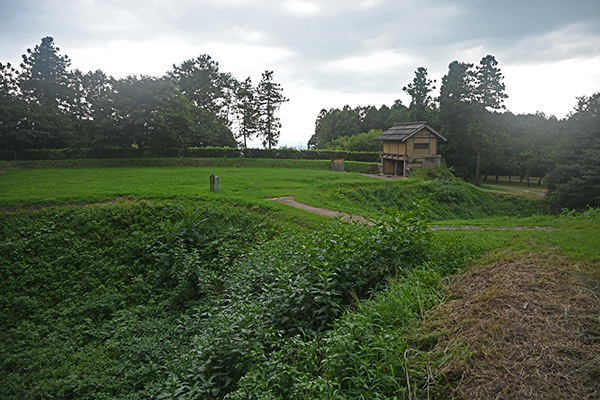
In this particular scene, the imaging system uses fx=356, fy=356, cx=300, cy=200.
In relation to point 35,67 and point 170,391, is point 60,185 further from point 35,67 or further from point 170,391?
point 35,67

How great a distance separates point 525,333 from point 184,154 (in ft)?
107

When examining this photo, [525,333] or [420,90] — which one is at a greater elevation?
[420,90]

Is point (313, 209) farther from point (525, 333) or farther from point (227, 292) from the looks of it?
point (525, 333)

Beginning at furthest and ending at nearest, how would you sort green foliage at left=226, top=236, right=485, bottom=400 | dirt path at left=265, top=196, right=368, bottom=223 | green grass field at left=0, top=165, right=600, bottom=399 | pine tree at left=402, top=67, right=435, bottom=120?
pine tree at left=402, top=67, right=435, bottom=120 → dirt path at left=265, top=196, right=368, bottom=223 → green grass field at left=0, top=165, right=600, bottom=399 → green foliage at left=226, top=236, right=485, bottom=400

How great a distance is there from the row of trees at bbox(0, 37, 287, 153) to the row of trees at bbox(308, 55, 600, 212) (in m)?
16.6

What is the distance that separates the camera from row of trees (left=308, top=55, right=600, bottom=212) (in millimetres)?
24344

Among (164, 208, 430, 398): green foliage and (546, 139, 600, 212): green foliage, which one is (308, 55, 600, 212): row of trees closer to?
(546, 139, 600, 212): green foliage

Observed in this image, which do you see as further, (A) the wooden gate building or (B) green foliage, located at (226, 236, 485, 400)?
(A) the wooden gate building

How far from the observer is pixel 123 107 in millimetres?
28938

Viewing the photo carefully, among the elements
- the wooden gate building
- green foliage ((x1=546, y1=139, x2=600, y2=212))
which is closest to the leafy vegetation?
green foliage ((x1=546, y1=139, x2=600, y2=212))

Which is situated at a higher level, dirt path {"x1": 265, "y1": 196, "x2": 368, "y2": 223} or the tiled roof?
the tiled roof

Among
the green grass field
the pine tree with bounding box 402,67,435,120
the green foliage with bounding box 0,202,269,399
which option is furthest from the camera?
the pine tree with bounding box 402,67,435,120

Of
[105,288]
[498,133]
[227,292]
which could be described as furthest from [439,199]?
[498,133]

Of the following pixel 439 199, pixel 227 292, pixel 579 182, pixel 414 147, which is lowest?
pixel 227 292
